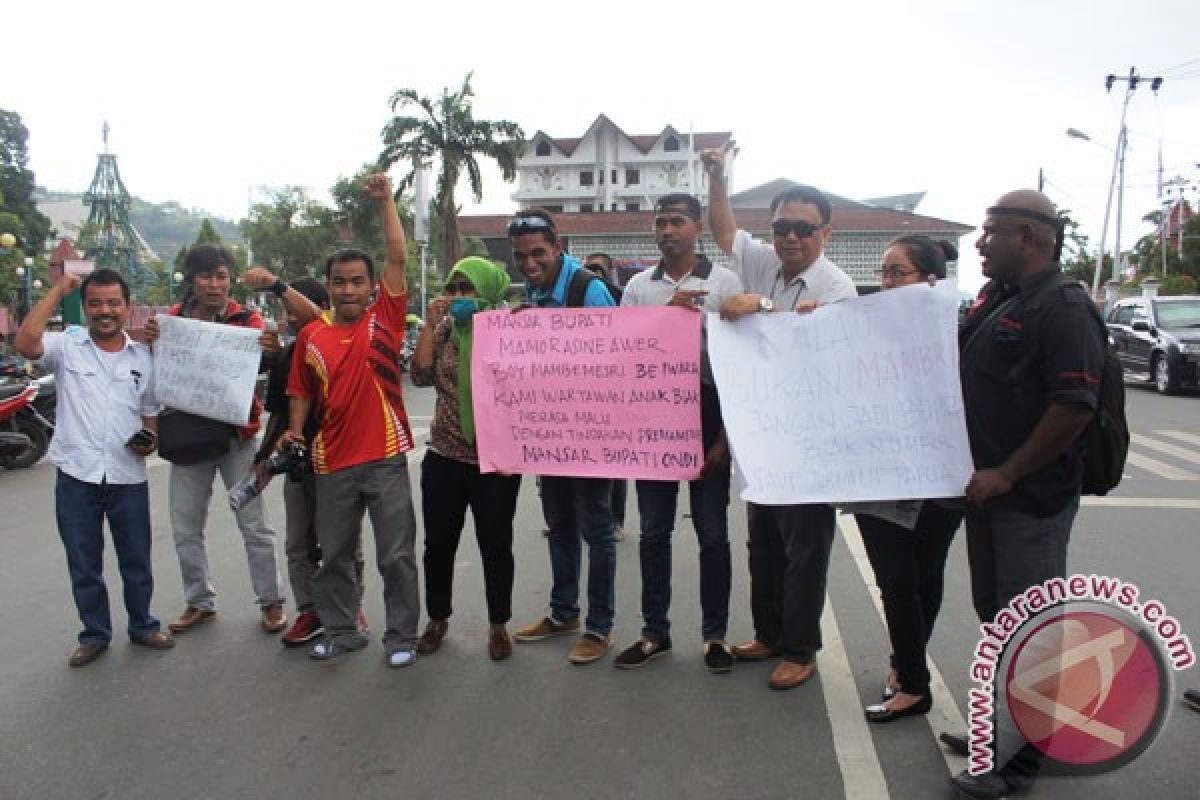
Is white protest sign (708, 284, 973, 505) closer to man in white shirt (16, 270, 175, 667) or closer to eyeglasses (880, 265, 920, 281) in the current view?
eyeglasses (880, 265, 920, 281)

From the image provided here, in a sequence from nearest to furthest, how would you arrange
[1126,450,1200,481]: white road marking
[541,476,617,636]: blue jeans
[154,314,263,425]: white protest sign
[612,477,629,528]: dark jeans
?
[541,476,617,636]: blue jeans, [154,314,263,425]: white protest sign, [612,477,629,528]: dark jeans, [1126,450,1200,481]: white road marking

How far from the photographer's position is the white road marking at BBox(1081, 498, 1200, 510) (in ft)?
22.8

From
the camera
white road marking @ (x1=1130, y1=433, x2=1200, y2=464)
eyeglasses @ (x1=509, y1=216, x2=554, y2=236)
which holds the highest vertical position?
eyeglasses @ (x1=509, y1=216, x2=554, y2=236)

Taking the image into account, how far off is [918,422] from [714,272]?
1.09 metres

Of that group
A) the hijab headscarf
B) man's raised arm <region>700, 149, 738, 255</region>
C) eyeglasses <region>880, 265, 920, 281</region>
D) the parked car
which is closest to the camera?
the hijab headscarf

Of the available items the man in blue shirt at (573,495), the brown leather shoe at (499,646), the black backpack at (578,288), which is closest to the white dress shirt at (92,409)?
the brown leather shoe at (499,646)

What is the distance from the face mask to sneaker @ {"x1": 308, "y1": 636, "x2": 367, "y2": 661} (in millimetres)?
1567

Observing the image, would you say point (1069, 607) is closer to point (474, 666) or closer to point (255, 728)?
point (474, 666)

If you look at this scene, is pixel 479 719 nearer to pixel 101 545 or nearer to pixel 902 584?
pixel 902 584

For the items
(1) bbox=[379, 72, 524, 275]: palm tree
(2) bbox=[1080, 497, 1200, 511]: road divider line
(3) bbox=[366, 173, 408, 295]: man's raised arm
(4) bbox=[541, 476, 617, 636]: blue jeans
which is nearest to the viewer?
(3) bbox=[366, 173, 408, 295]: man's raised arm

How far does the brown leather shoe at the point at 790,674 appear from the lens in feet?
11.4

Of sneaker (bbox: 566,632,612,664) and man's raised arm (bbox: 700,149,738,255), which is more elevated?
man's raised arm (bbox: 700,149,738,255)

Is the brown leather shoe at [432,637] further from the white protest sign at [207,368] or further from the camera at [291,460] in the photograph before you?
the white protest sign at [207,368]

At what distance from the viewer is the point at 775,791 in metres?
2.74
